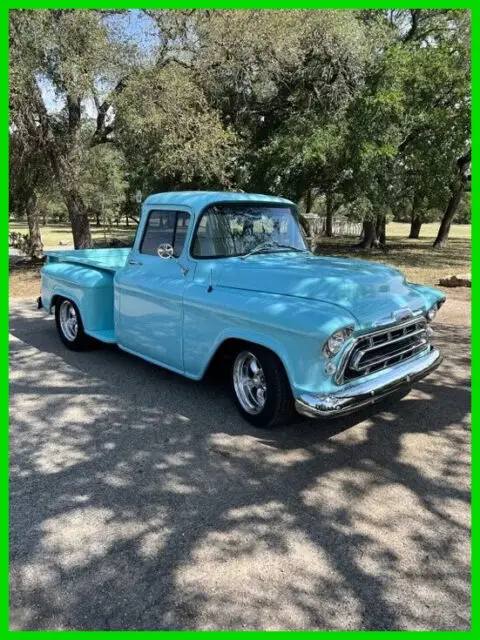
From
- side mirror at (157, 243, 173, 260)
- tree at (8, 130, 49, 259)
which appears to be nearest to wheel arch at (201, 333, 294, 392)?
side mirror at (157, 243, 173, 260)

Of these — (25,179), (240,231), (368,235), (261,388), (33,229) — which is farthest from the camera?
(368,235)

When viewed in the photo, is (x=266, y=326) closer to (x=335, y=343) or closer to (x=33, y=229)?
(x=335, y=343)

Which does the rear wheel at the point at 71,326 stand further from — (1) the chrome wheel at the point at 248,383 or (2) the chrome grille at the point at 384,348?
(2) the chrome grille at the point at 384,348

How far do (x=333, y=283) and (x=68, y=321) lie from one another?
13.5 ft

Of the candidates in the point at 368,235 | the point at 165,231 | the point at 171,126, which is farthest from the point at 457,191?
the point at 165,231

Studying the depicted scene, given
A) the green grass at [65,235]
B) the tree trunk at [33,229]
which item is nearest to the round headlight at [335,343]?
the tree trunk at [33,229]

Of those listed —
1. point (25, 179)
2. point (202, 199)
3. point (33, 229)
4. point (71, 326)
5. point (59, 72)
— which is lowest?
point (71, 326)

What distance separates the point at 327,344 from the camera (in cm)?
362

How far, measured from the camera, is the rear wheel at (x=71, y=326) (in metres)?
6.48

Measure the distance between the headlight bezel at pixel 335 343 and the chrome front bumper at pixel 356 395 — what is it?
0.95ft

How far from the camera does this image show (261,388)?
429cm

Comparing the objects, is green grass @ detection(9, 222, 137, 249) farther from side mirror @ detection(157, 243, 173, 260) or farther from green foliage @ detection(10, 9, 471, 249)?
side mirror @ detection(157, 243, 173, 260)

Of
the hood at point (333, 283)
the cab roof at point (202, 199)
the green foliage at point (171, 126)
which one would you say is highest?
the green foliage at point (171, 126)

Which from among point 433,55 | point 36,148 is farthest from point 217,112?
point 433,55
